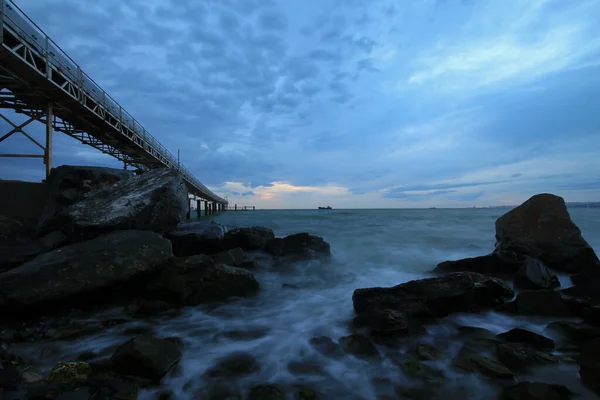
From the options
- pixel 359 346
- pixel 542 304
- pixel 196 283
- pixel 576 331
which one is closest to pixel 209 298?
pixel 196 283

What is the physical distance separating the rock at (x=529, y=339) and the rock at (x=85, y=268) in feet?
17.9

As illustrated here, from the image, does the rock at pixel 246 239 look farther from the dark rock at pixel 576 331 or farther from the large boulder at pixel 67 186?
the dark rock at pixel 576 331

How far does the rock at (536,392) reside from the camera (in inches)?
90.4

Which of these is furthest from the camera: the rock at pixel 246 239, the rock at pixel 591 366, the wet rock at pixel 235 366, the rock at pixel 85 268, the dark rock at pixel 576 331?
the rock at pixel 246 239

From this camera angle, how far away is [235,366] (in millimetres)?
3189

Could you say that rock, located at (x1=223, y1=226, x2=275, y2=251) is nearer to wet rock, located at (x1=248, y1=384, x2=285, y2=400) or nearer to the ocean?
the ocean

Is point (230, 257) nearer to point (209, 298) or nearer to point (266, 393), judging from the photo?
point (209, 298)

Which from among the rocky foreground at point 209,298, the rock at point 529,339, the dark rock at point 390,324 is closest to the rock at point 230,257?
the rocky foreground at point 209,298

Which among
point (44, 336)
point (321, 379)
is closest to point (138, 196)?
point (44, 336)

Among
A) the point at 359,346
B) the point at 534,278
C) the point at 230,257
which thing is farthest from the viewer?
the point at 230,257

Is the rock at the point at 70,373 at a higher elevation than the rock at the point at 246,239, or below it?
below

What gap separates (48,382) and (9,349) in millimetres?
1260

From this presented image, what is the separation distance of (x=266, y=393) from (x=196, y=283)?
3.02m

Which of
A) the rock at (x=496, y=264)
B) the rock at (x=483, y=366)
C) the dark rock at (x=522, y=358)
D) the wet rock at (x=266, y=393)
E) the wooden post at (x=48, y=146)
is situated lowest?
the wet rock at (x=266, y=393)
